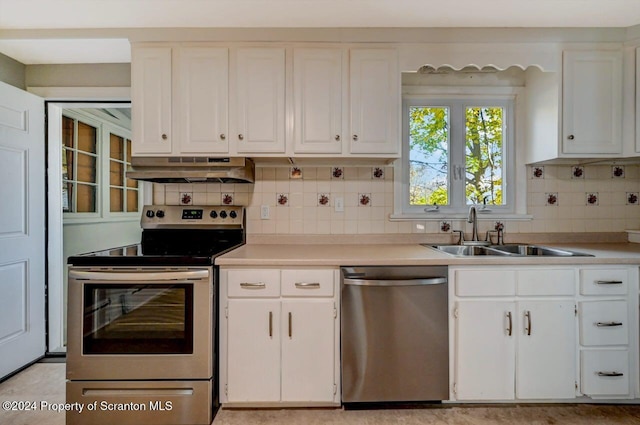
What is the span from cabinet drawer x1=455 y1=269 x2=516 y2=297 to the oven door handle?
4.48ft

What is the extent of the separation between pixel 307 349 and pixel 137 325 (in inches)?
35.2

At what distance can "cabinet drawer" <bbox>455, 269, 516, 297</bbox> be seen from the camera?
1884mm

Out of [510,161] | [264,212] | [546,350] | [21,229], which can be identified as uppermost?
[510,161]

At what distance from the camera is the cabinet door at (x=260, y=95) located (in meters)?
2.13

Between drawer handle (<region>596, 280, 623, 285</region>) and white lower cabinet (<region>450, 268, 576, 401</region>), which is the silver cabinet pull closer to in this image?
white lower cabinet (<region>450, 268, 576, 401</region>)

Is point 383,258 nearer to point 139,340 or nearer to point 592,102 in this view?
point 139,340

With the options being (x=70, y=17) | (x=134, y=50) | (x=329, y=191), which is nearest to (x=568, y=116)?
(x=329, y=191)

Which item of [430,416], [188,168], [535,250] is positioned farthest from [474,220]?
[188,168]

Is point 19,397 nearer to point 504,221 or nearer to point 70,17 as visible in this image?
point 70,17

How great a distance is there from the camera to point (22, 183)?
7.64 feet

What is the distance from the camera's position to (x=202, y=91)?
84.2 inches

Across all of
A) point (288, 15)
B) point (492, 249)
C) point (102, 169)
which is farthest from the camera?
point (102, 169)

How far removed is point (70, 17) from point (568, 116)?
310 cm

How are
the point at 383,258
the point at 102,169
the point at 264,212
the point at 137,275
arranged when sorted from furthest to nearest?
the point at 102,169 → the point at 264,212 → the point at 383,258 → the point at 137,275
